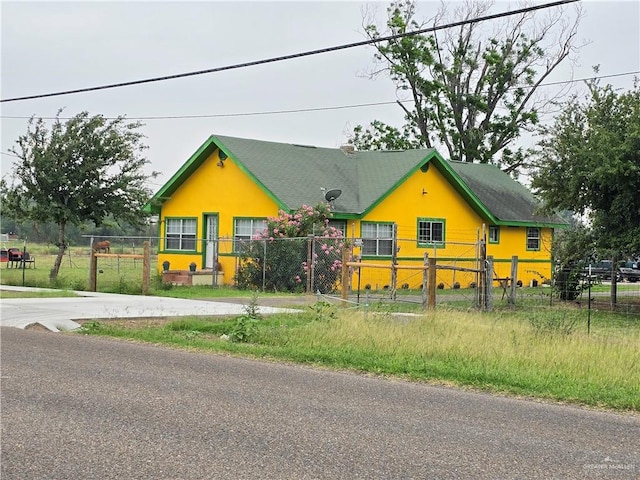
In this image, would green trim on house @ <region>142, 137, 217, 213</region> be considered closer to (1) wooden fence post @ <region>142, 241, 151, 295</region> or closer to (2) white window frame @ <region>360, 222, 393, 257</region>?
(2) white window frame @ <region>360, 222, 393, 257</region>

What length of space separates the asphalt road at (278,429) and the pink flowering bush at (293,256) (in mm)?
14501

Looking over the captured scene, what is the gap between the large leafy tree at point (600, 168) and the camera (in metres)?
20.4

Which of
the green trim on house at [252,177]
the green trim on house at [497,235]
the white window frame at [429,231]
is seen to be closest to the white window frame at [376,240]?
the white window frame at [429,231]

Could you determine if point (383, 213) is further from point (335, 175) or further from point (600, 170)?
point (600, 170)

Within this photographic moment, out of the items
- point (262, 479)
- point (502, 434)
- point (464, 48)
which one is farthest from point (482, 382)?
point (464, 48)

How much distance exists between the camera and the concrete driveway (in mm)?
15492

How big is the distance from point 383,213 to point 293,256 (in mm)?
6049

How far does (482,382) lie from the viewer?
9.72 m

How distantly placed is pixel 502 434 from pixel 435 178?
25.1 m

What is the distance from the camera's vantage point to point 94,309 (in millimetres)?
18000

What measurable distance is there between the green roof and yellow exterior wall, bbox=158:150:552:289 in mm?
445

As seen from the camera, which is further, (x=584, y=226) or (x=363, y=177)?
(x=363, y=177)

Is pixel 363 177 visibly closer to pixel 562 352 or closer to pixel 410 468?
pixel 562 352

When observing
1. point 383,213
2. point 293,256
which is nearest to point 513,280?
point 293,256
